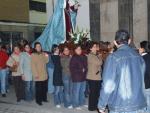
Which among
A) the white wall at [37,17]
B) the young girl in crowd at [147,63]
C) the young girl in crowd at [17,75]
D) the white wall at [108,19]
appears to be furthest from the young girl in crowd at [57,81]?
the white wall at [37,17]

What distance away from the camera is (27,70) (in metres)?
12.4

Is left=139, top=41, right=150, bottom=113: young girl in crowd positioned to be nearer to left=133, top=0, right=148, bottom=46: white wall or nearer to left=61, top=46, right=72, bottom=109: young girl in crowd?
left=61, top=46, right=72, bottom=109: young girl in crowd

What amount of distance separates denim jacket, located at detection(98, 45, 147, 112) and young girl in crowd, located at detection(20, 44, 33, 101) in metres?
7.28

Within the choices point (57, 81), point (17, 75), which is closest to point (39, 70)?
point (57, 81)

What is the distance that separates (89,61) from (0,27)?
838 inches

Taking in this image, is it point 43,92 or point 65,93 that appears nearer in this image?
point 65,93

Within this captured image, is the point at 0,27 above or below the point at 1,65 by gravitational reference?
above

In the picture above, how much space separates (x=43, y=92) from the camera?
12.3 m

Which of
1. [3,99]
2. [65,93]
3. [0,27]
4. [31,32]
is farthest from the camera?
[31,32]

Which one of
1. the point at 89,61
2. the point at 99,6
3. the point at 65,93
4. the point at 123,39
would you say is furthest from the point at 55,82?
the point at 99,6

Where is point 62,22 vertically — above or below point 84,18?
below

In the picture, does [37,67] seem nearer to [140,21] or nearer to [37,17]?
[140,21]

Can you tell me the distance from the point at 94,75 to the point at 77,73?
1.63 feet

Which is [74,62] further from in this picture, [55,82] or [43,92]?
[43,92]
